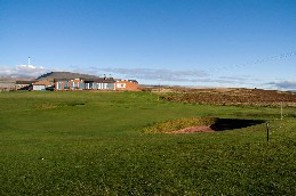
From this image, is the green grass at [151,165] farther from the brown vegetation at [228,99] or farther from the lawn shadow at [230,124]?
the brown vegetation at [228,99]

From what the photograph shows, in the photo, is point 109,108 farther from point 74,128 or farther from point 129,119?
point 74,128

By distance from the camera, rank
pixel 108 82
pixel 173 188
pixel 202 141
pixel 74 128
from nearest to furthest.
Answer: pixel 173 188, pixel 202 141, pixel 74 128, pixel 108 82

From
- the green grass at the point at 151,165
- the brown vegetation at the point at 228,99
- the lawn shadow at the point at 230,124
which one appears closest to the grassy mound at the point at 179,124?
the lawn shadow at the point at 230,124

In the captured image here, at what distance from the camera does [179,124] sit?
62.7 metres

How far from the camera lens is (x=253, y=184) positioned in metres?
23.1

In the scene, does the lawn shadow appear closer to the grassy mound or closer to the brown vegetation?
the grassy mound

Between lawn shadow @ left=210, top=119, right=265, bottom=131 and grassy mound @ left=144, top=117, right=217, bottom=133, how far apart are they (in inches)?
54.5

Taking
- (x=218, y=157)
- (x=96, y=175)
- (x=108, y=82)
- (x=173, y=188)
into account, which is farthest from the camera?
(x=108, y=82)

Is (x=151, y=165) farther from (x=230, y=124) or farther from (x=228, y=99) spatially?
(x=228, y=99)

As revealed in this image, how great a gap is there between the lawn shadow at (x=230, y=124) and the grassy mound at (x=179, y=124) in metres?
1.39

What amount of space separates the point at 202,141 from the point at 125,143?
23.6 feet

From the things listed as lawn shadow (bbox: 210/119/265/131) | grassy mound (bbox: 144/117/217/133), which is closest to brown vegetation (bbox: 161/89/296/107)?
grassy mound (bbox: 144/117/217/133)

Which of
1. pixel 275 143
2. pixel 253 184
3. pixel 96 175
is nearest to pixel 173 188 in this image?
pixel 253 184

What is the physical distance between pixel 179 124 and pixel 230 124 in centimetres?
748
